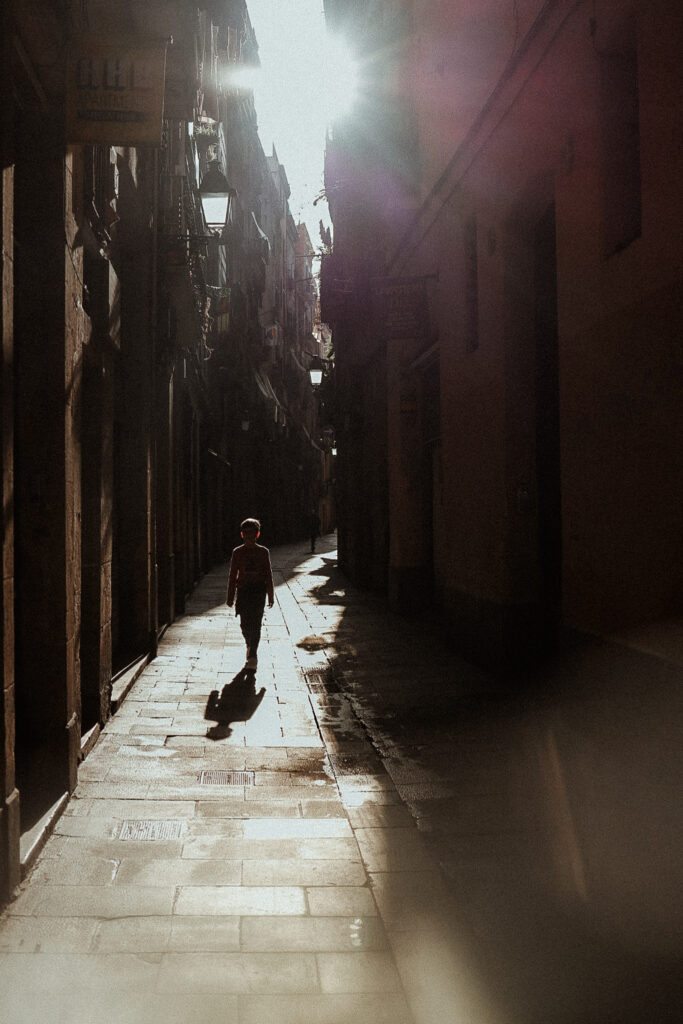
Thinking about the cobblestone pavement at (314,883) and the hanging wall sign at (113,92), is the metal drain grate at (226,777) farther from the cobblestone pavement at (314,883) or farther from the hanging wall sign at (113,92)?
the hanging wall sign at (113,92)

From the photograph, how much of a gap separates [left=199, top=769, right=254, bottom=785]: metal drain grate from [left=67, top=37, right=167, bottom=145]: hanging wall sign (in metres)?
3.98

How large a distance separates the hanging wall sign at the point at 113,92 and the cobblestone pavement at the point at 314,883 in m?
3.96

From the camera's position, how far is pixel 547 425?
9617 millimetres

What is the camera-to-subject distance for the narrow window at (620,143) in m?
6.97

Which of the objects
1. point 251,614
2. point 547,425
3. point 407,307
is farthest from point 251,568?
point 407,307

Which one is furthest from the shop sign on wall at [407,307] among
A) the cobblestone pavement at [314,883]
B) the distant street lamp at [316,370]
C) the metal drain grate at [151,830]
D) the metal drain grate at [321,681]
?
the distant street lamp at [316,370]

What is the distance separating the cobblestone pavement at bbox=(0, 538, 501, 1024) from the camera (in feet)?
11.0

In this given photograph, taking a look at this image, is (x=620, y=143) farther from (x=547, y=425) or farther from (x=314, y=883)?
(x=314, y=883)

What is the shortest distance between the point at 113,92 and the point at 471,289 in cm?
650

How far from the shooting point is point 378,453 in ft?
61.3

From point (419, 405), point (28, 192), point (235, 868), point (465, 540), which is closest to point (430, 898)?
point (235, 868)

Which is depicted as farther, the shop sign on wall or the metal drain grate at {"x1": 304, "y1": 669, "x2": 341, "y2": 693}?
the shop sign on wall

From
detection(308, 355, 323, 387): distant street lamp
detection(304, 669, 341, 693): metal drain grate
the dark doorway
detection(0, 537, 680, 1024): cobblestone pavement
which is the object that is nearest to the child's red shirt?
detection(304, 669, 341, 693): metal drain grate

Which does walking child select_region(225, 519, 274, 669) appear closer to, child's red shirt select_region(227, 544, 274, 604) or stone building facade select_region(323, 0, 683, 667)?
child's red shirt select_region(227, 544, 274, 604)
